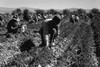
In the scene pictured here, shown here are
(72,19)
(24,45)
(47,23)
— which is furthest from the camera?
(72,19)

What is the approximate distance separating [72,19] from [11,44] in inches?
651

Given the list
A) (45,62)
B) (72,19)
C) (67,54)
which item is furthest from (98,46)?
(72,19)

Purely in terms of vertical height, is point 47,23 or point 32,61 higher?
point 47,23

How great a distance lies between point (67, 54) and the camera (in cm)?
934

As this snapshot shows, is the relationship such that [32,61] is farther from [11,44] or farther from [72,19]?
[72,19]

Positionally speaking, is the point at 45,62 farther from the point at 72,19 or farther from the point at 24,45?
the point at 72,19

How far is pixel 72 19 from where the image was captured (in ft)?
85.4

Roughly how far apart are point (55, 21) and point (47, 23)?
2.97ft

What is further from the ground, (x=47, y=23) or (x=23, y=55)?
(x=47, y=23)

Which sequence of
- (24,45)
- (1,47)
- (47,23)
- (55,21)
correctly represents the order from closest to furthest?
1. (55,21)
2. (47,23)
3. (1,47)
4. (24,45)

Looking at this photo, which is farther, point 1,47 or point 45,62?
point 1,47

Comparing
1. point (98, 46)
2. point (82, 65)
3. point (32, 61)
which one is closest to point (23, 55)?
point (32, 61)

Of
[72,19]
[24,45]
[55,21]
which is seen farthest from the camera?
[72,19]

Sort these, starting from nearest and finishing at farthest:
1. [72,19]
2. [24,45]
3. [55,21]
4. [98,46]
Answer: [55,21]
[24,45]
[98,46]
[72,19]
